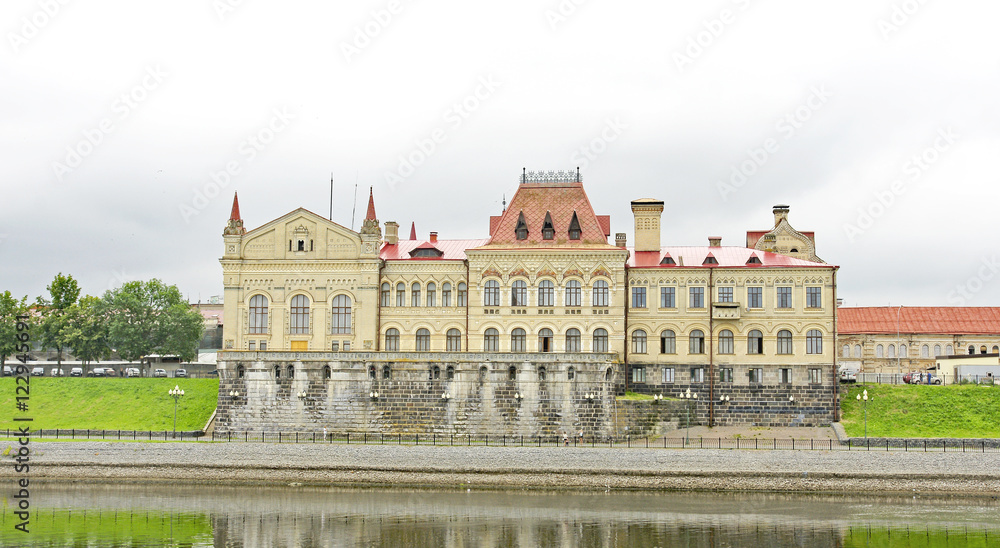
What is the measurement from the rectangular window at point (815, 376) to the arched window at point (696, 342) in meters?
7.00

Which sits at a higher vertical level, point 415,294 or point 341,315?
point 415,294

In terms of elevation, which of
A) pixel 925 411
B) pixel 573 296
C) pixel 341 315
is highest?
pixel 573 296

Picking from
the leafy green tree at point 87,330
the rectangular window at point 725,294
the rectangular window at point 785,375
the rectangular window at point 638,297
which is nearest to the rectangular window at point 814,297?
the rectangular window at point 785,375

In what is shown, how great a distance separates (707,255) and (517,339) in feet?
47.2

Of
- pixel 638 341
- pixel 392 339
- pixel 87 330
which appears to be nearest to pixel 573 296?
pixel 638 341

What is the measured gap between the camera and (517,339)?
70500 mm

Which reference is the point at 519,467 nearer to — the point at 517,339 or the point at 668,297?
the point at 517,339

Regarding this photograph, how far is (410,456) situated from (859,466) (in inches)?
931

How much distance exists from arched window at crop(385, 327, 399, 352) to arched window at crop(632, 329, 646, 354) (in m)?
15.9

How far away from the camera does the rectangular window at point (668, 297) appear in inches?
2793

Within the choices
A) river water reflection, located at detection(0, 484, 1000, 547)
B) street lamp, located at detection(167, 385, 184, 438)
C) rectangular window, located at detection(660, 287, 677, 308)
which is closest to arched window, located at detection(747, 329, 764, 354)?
rectangular window, located at detection(660, 287, 677, 308)

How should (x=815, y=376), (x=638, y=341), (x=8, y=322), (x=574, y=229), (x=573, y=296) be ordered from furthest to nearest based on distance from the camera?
(x=8, y=322) → (x=638, y=341) → (x=574, y=229) → (x=573, y=296) → (x=815, y=376)

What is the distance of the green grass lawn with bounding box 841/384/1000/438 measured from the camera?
62.3 metres

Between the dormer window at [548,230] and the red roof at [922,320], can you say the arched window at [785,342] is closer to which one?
the dormer window at [548,230]
